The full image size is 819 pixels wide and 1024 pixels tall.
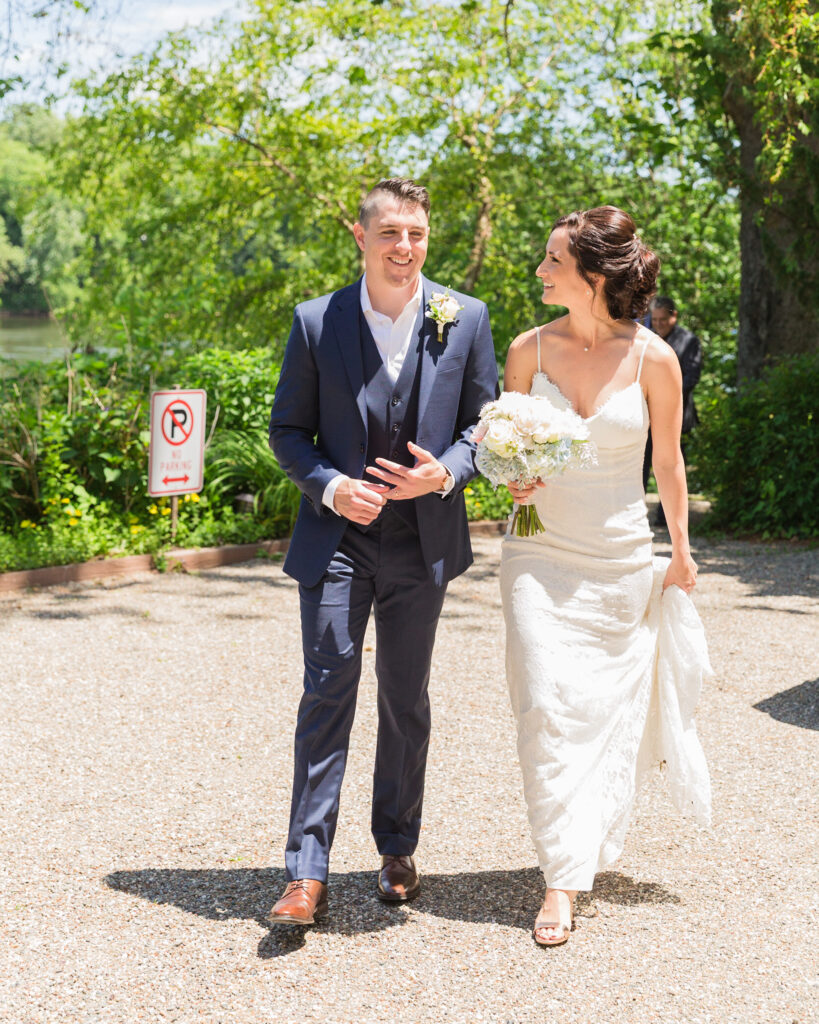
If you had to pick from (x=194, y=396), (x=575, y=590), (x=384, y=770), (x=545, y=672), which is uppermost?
(x=194, y=396)

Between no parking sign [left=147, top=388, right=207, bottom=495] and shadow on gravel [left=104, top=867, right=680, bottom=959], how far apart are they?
5.24m

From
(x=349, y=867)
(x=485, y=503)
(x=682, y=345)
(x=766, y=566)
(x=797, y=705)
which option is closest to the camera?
(x=349, y=867)

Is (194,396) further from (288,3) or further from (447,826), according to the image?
(288,3)

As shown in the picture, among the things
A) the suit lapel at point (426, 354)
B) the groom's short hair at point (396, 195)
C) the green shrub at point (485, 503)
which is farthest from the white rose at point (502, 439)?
the green shrub at point (485, 503)

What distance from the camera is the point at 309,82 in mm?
13961

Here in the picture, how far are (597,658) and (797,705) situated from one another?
2568mm

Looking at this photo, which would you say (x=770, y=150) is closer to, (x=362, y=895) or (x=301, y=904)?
(x=362, y=895)

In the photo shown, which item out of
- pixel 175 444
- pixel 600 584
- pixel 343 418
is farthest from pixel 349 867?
pixel 175 444

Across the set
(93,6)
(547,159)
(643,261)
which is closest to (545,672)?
(643,261)

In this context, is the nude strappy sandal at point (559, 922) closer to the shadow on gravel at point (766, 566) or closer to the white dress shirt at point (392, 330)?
the white dress shirt at point (392, 330)

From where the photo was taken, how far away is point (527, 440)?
3477 millimetres

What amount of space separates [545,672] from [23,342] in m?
39.5

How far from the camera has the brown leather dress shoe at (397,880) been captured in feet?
12.0

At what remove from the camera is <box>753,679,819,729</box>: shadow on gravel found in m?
5.62
